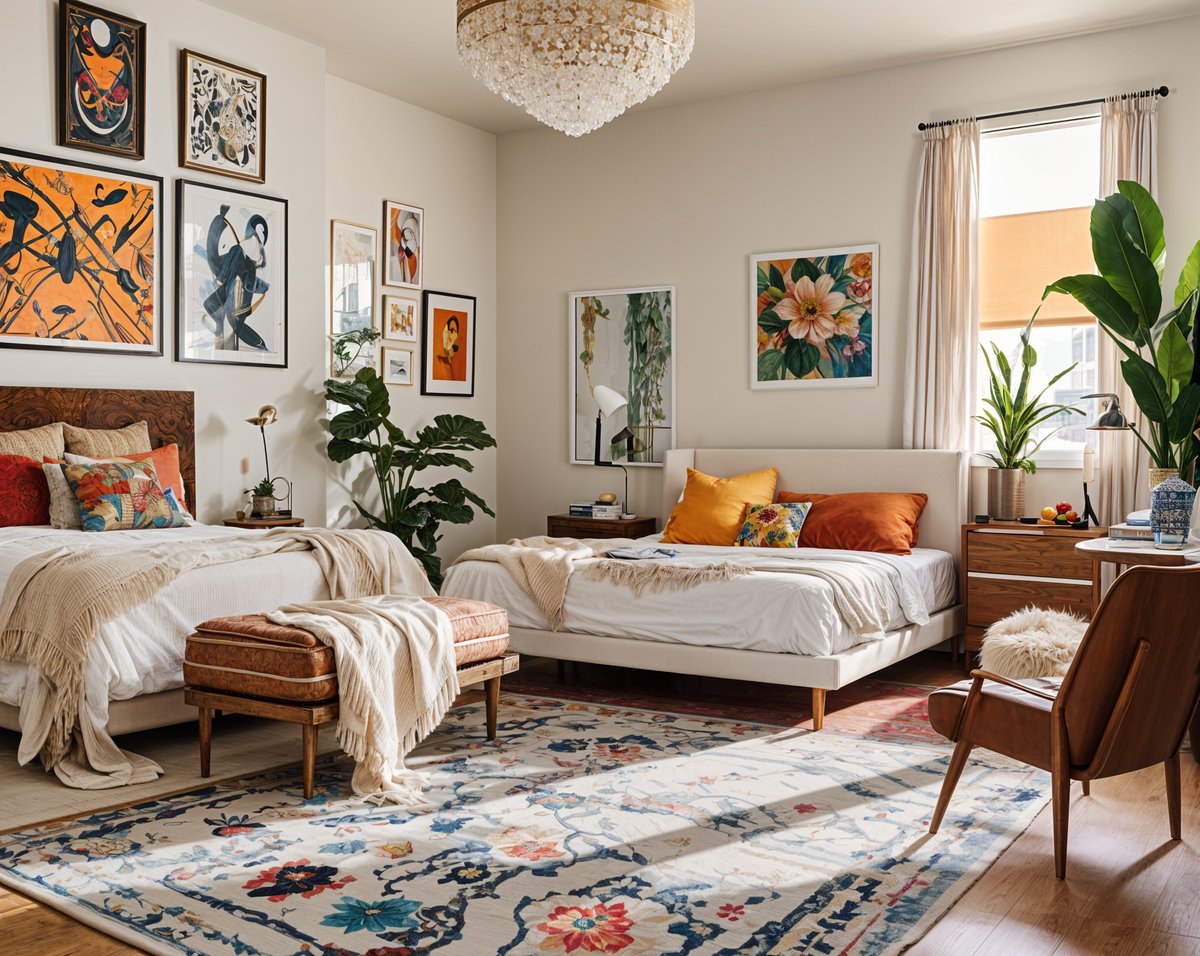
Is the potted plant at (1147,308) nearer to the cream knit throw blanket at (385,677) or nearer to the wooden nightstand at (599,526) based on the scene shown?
the wooden nightstand at (599,526)

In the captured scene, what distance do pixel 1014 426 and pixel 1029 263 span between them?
874mm

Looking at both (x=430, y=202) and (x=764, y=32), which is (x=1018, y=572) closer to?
(x=764, y=32)

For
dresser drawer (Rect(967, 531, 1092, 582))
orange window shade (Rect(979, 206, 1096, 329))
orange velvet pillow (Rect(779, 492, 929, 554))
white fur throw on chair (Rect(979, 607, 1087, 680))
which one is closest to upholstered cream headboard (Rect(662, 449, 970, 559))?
orange velvet pillow (Rect(779, 492, 929, 554))

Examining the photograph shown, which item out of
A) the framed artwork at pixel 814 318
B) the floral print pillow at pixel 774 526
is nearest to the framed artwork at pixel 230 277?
the floral print pillow at pixel 774 526

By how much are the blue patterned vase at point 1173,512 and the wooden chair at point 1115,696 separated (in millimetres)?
1300

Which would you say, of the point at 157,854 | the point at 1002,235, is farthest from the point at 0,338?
the point at 1002,235

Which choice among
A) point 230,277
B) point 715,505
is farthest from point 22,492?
point 715,505

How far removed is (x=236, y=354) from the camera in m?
5.61

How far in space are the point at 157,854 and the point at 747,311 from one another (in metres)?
4.65

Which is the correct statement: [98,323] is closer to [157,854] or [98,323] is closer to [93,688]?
[93,688]

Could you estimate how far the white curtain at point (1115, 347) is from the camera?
18.0 feet

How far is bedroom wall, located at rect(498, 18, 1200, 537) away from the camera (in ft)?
18.8

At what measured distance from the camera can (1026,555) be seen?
17.9 feet

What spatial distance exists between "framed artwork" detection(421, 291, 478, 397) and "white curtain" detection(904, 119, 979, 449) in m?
2.85
